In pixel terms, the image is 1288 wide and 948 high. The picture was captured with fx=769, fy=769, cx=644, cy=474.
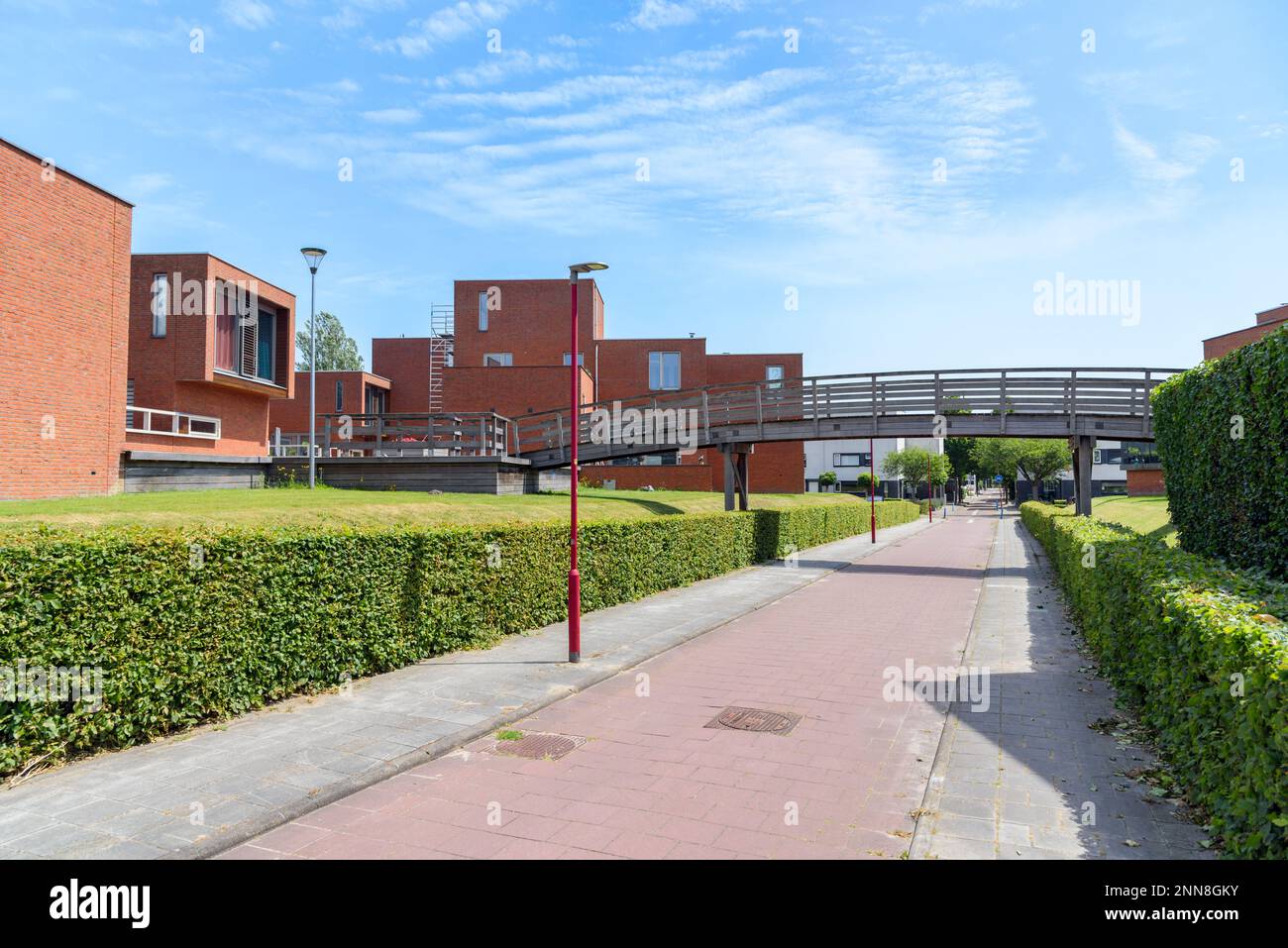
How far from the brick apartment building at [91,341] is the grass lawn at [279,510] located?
6.45ft

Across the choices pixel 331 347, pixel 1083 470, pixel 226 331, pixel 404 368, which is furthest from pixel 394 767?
pixel 331 347

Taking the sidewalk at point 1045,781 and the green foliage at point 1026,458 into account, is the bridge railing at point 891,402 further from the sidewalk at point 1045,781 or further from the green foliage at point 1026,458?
the green foliage at point 1026,458

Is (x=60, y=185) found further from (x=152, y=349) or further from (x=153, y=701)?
(x=153, y=701)

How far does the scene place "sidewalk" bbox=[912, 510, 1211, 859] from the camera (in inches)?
183

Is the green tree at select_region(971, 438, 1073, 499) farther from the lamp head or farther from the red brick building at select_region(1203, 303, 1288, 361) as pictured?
the lamp head

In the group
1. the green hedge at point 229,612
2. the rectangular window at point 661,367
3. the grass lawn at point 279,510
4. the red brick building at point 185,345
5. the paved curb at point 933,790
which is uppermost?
the rectangular window at point 661,367

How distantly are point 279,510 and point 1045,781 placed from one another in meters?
11.1

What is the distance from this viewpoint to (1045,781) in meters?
5.70

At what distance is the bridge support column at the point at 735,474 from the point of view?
23.9 m

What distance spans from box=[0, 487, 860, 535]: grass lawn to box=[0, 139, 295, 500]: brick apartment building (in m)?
1.97

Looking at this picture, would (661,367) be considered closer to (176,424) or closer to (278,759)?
(176,424)

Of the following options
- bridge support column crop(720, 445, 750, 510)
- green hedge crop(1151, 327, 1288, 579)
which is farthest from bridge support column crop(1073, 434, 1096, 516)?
green hedge crop(1151, 327, 1288, 579)

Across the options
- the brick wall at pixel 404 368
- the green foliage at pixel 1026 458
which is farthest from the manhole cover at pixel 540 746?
the green foliage at pixel 1026 458
